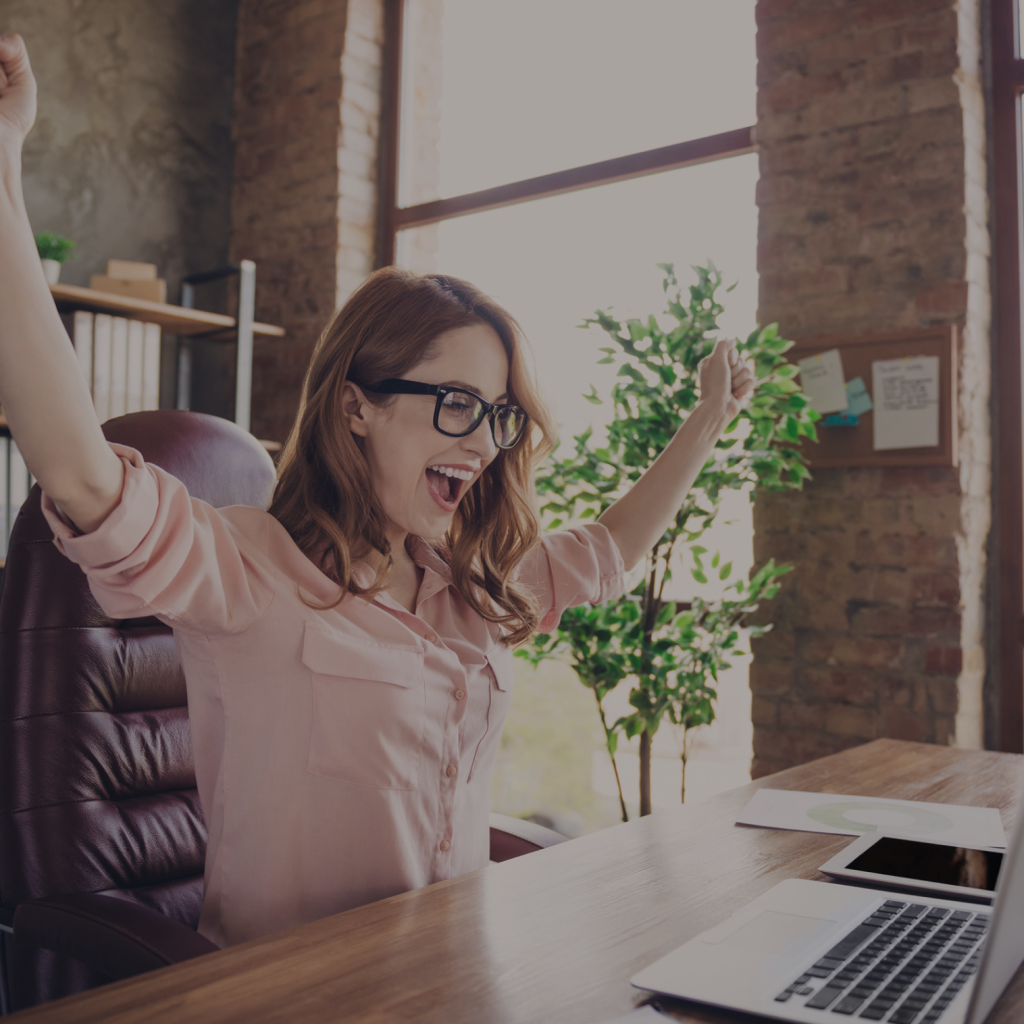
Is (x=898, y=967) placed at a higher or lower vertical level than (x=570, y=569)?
lower

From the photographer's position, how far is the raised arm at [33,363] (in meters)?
0.75

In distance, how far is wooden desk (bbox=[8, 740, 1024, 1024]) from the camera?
2.16 feet

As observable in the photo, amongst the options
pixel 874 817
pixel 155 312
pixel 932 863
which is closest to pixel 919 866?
pixel 932 863

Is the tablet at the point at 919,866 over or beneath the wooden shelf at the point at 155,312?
beneath

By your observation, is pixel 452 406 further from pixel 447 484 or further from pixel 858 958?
pixel 858 958

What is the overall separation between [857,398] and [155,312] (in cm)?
217

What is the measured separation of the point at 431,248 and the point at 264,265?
68cm

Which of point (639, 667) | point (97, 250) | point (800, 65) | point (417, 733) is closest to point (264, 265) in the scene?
point (97, 250)

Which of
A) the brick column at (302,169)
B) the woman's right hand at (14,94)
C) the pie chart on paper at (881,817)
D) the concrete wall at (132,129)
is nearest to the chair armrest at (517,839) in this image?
the pie chart on paper at (881,817)

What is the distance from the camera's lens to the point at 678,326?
2.11m

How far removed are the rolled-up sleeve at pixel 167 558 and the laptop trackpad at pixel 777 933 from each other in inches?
22.8

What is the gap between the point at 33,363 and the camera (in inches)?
29.9

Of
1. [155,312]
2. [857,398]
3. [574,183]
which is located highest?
[574,183]

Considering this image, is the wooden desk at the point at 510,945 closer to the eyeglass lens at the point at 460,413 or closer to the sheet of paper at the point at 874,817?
the sheet of paper at the point at 874,817
